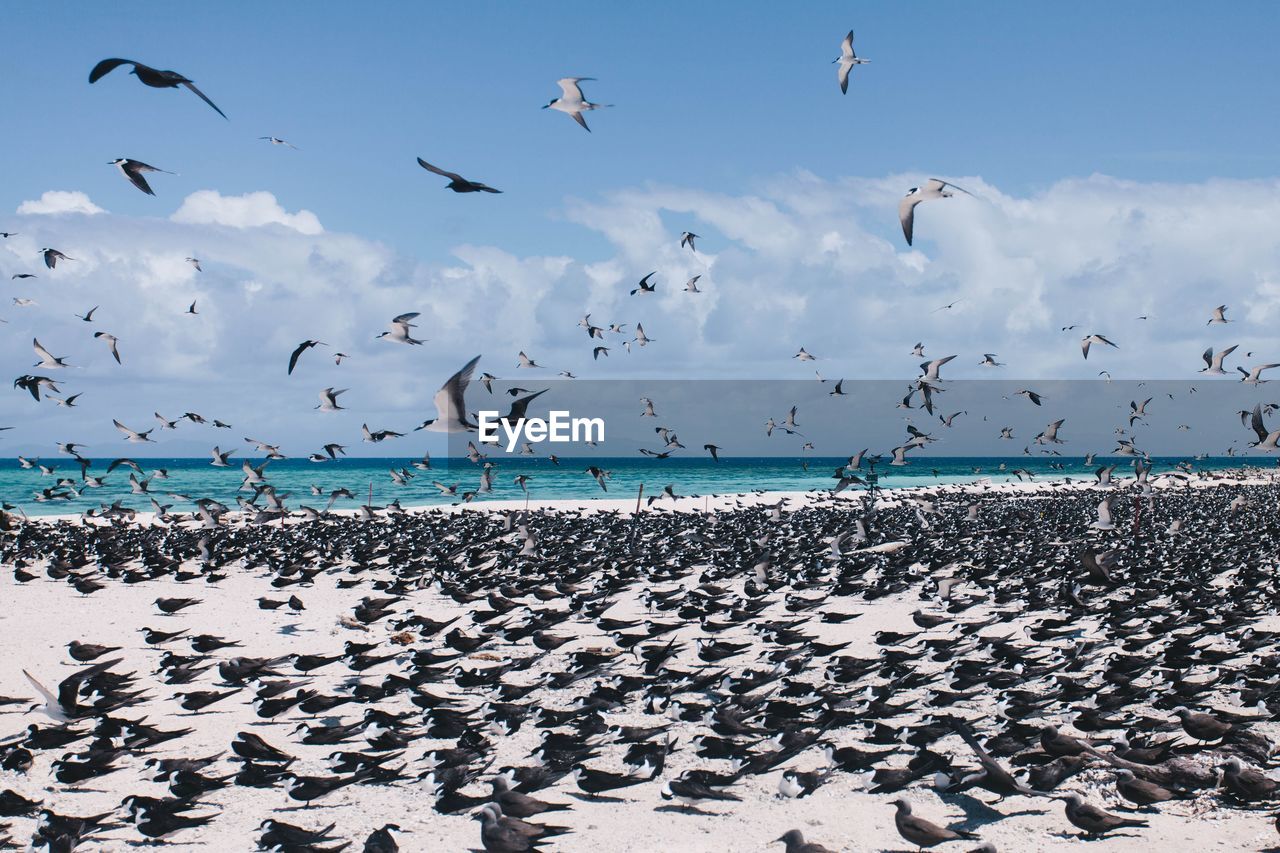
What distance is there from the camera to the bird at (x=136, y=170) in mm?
12117

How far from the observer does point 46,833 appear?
671cm

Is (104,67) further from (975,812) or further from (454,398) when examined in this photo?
(975,812)

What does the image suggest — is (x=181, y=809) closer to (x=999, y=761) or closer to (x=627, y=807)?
(x=627, y=807)

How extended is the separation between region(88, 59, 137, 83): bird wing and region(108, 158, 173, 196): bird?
3968mm

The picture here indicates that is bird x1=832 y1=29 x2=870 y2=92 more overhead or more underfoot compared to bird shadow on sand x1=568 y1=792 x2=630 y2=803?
more overhead

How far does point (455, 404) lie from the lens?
11.3 metres

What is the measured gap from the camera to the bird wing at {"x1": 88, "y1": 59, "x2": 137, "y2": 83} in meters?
8.23

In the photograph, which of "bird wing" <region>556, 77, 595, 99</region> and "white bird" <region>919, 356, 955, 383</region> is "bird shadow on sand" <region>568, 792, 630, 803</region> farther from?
"white bird" <region>919, 356, 955, 383</region>

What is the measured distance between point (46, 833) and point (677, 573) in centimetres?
1405

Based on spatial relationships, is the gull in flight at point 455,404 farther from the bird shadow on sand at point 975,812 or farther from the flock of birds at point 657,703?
the bird shadow on sand at point 975,812

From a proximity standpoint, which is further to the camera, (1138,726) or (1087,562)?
(1087,562)

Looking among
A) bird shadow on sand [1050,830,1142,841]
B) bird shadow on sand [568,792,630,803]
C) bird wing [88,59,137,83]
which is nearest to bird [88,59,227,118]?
bird wing [88,59,137,83]

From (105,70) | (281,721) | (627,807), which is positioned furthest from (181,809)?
(105,70)

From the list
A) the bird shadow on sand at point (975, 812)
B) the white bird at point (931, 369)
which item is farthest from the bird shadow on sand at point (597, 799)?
the white bird at point (931, 369)
